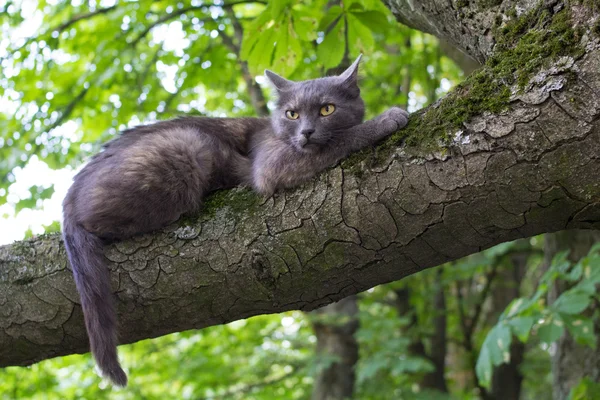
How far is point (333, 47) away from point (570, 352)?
3316 mm

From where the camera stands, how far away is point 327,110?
329 cm

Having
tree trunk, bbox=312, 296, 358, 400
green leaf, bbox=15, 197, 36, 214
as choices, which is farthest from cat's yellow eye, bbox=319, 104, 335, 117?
tree trunk, bbox=312, 296, 358, 400

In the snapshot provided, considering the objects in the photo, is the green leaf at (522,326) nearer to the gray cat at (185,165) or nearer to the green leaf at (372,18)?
the gray cat at (185,165)

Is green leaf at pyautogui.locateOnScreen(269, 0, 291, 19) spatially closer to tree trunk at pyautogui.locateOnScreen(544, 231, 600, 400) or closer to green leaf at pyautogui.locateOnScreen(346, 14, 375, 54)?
green leaf at pyautogui.locateOnScreen(346, 14, 375, 54)

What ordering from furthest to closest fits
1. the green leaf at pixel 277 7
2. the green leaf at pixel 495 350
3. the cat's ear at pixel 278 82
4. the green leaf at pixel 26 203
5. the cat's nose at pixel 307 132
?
the green leaf at pixel 26 203
the cat's ear at pixel 278 82
the green leaf at pixel 495 350
the green leaf at pixel 277 7
the cat's nose at pixel 307 132

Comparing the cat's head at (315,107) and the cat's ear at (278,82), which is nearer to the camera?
the cat's head at (315,107)

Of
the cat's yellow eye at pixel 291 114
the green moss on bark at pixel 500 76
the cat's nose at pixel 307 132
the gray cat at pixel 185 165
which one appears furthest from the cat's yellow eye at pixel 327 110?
the green moss on bark at pixel 500 76

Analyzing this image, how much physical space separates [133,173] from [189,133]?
0.47 m

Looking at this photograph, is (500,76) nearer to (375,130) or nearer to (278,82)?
(375,130)

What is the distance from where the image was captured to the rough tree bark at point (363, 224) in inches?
75.3

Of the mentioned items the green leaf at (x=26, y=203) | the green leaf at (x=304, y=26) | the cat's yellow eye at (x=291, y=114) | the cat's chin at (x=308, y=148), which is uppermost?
the green leaf at (x=304, y=26)

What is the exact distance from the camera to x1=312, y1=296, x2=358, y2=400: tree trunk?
7.04 meters

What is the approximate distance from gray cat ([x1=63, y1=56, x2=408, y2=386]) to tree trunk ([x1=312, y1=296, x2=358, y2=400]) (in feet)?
13.0

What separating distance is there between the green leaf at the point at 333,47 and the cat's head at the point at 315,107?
6.5 inches
